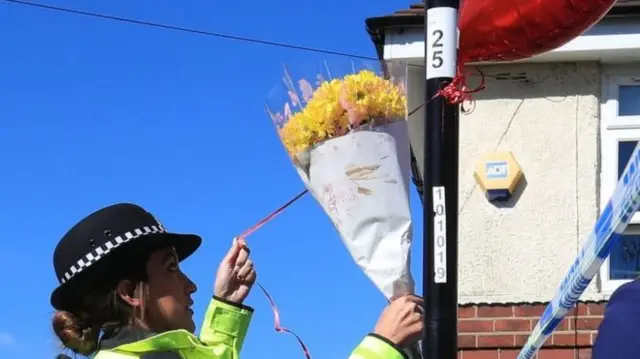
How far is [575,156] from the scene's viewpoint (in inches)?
284

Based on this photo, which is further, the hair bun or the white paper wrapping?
the white paper wrapping

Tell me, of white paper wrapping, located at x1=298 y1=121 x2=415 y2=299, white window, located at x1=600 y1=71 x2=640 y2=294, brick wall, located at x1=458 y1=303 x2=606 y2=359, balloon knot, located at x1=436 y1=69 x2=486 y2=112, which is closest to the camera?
white paper wrapping, located at x1=298 y1=121 x2=415 y2=299

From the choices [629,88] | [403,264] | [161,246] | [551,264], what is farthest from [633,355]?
[629,88]

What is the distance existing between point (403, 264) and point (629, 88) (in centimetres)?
493

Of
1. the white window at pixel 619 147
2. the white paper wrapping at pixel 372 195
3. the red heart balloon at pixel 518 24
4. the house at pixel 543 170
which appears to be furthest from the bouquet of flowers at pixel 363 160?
the white window at pixel 619 147

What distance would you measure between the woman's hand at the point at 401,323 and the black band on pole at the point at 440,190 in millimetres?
483

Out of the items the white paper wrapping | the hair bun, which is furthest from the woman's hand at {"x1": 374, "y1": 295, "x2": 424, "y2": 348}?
the hair bun

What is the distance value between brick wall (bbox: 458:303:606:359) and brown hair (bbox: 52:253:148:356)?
14.8 feet

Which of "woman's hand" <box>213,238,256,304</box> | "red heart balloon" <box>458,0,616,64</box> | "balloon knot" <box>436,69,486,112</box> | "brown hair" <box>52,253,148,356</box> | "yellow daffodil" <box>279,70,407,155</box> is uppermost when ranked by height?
"red heart balloon" <box>458,0,616,64</box>

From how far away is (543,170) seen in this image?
722 cm

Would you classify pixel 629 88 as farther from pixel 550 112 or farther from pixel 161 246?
pixel 161 246

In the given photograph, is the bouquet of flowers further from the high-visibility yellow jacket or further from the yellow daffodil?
the high-visibility yellow jacket

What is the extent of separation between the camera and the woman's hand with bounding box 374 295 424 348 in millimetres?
2514

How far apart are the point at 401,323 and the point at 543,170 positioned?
4.85 m
